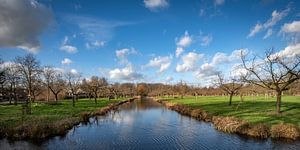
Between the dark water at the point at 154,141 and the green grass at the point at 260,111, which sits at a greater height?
the green grass at the point at 260,111

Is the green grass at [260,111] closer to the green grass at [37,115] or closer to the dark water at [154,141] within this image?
the dark water at [154,141]

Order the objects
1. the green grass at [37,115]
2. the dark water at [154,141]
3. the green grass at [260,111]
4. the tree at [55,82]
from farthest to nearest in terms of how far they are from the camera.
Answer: the tree at [55,82], the green grass at [37,115], the green grass at [260,111], the dark water at [154,141]

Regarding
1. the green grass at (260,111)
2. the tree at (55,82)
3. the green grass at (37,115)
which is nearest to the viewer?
the green grass at (260,111)

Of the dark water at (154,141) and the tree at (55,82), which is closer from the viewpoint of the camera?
the dark water at (154,141)

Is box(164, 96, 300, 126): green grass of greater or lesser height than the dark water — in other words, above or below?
above

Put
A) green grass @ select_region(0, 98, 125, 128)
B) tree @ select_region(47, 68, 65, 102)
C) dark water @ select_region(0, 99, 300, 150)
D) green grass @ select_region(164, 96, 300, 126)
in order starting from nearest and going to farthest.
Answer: dark water @ select_region(0, 99, 300, 150)
green grass @ select_region(164, 96, 300, 126)
green grass @ select_region(0, 98, 125, 128)
tree @ select_region(47, 68, 65, 102)

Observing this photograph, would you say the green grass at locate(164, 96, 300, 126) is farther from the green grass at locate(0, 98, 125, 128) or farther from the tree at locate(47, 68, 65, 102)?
the tree at locate(47, 68, 65, 102)

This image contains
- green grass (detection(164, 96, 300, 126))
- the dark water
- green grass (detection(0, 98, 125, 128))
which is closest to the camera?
the dark water

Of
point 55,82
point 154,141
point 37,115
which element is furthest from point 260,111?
point 55,82


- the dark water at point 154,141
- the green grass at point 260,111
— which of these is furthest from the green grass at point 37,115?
the green grass at point 260,111

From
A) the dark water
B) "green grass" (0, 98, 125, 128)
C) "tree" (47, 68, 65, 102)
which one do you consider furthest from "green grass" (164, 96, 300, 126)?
"tree" (47, 68, 65, 102)

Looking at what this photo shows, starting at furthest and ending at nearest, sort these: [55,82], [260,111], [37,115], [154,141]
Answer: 1. [55,82]
2. [260,111]
3. [37,115]
4. [154,141]

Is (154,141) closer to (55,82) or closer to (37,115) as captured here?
(37,115)

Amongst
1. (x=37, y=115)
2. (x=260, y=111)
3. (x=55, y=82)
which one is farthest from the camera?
(x=55, y=82)
